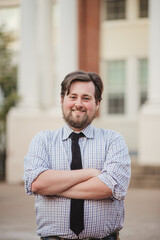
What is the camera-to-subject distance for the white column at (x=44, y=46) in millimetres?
15789

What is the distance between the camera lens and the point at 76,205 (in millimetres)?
2664

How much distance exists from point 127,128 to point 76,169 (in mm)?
15926

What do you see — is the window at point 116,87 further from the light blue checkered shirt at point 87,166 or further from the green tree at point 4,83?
the light blue checkered shirt at point 87,166

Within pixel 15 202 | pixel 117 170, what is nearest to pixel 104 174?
pixel 117 170

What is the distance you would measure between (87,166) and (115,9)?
16.8 meters

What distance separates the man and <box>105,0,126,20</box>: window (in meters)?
16.4

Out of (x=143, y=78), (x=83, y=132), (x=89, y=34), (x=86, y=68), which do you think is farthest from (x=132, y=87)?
(x=83, y=132)

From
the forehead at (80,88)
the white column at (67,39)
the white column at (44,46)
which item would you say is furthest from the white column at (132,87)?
the forehead at (80,88)

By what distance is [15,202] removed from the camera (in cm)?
1012

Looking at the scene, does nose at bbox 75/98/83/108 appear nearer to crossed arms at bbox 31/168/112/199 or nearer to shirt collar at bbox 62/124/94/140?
shirt collar at bbox 62/124/94/140

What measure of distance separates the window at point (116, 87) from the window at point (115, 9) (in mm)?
1911

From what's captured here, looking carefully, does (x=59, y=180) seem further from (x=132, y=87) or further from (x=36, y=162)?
(x=132, y=87)

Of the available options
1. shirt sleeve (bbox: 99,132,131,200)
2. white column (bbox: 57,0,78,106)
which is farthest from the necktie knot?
white column (bbox: 57,0,78,106)

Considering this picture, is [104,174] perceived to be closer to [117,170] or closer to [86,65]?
[117,170]
